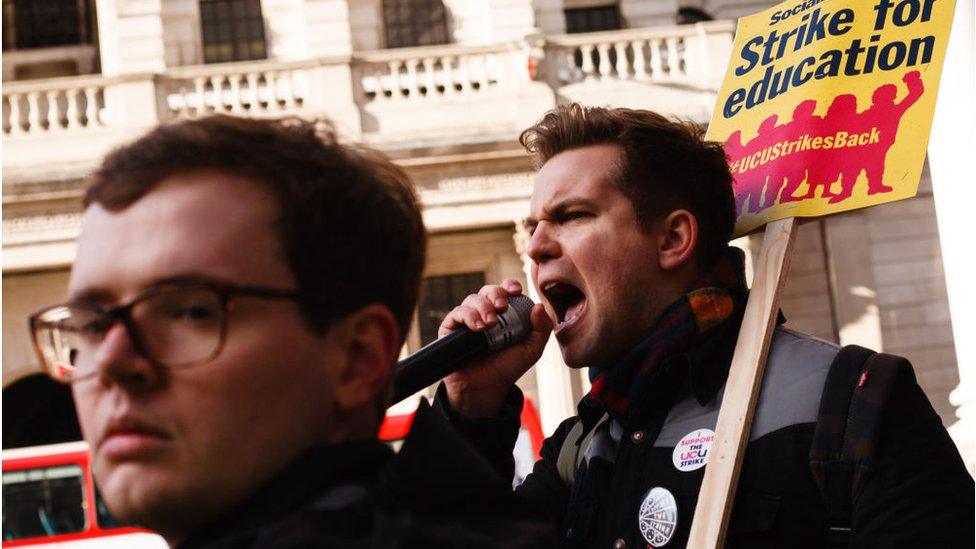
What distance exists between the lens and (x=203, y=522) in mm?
1466

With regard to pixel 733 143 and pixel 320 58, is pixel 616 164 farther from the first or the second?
pixel 320 58

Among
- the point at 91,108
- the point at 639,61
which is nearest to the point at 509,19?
the point at 639,61

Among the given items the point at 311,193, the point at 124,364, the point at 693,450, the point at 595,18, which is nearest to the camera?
the point at 124,364

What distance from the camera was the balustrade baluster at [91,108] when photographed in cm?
1694

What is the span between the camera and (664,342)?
2703 mm

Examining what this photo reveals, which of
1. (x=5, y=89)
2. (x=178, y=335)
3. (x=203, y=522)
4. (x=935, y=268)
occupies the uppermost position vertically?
(x=178, y=335)

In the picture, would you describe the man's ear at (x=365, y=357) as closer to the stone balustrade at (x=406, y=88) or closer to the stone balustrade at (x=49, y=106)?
the stone balustrade at (x=406, y=88)

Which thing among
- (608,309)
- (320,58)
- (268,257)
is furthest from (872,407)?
(320,58)

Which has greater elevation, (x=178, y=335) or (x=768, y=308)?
(x=178, y=335)

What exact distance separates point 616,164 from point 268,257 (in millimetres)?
1487

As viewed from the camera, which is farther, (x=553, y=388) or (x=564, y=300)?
(x=553, y=388)

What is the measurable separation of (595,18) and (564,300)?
637 inches

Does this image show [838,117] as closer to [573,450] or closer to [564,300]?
[564,300]

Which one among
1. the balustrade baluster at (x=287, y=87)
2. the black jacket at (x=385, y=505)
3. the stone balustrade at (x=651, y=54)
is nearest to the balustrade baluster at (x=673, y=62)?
the stone balustrade at (x=651, y=54)
